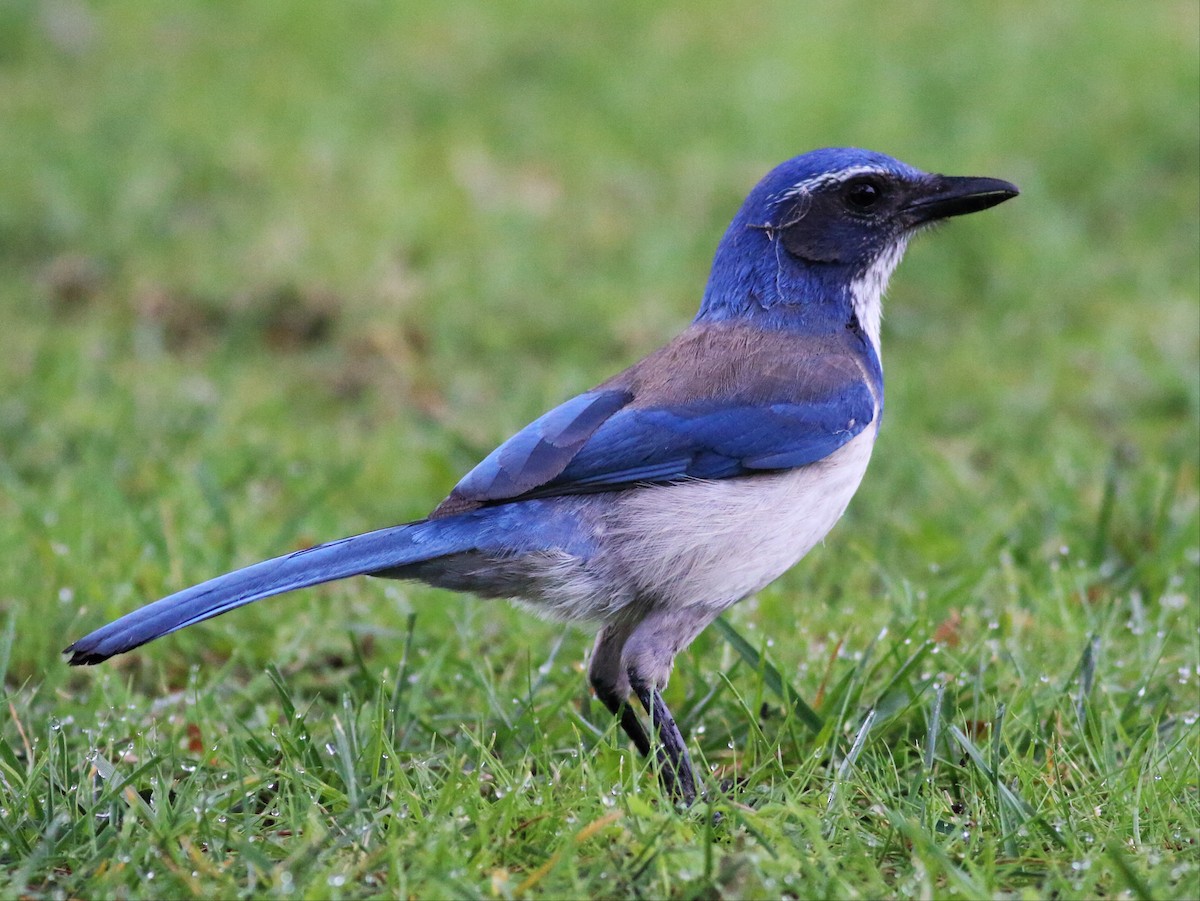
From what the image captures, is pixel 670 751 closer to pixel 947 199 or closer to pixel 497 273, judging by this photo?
pixel 947 199

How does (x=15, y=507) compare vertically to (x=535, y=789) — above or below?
above

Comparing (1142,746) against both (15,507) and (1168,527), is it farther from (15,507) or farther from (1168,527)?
(15,507)

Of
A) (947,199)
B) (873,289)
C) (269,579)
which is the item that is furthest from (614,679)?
(947,199)

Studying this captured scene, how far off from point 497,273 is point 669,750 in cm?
446

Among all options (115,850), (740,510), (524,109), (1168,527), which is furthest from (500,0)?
(115,850)

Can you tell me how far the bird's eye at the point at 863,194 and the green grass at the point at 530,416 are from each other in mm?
1112

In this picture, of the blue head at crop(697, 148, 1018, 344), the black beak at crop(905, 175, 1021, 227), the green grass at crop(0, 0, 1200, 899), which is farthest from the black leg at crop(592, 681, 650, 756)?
the black beak at crop(905, 175, 1021, 227)

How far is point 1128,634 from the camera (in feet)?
15.2

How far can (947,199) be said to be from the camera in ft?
15.0

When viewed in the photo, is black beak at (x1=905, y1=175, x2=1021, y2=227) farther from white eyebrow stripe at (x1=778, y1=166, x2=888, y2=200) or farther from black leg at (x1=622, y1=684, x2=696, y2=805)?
black leg at (x1=622, y1=684, x2=696, y2=805)

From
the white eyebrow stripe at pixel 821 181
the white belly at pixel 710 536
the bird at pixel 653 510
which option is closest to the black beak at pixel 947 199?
the white eyebrow stripe at pixel 821 181

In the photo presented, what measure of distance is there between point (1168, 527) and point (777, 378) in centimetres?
183

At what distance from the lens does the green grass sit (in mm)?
3330

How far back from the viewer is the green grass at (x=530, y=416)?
3.33 m
